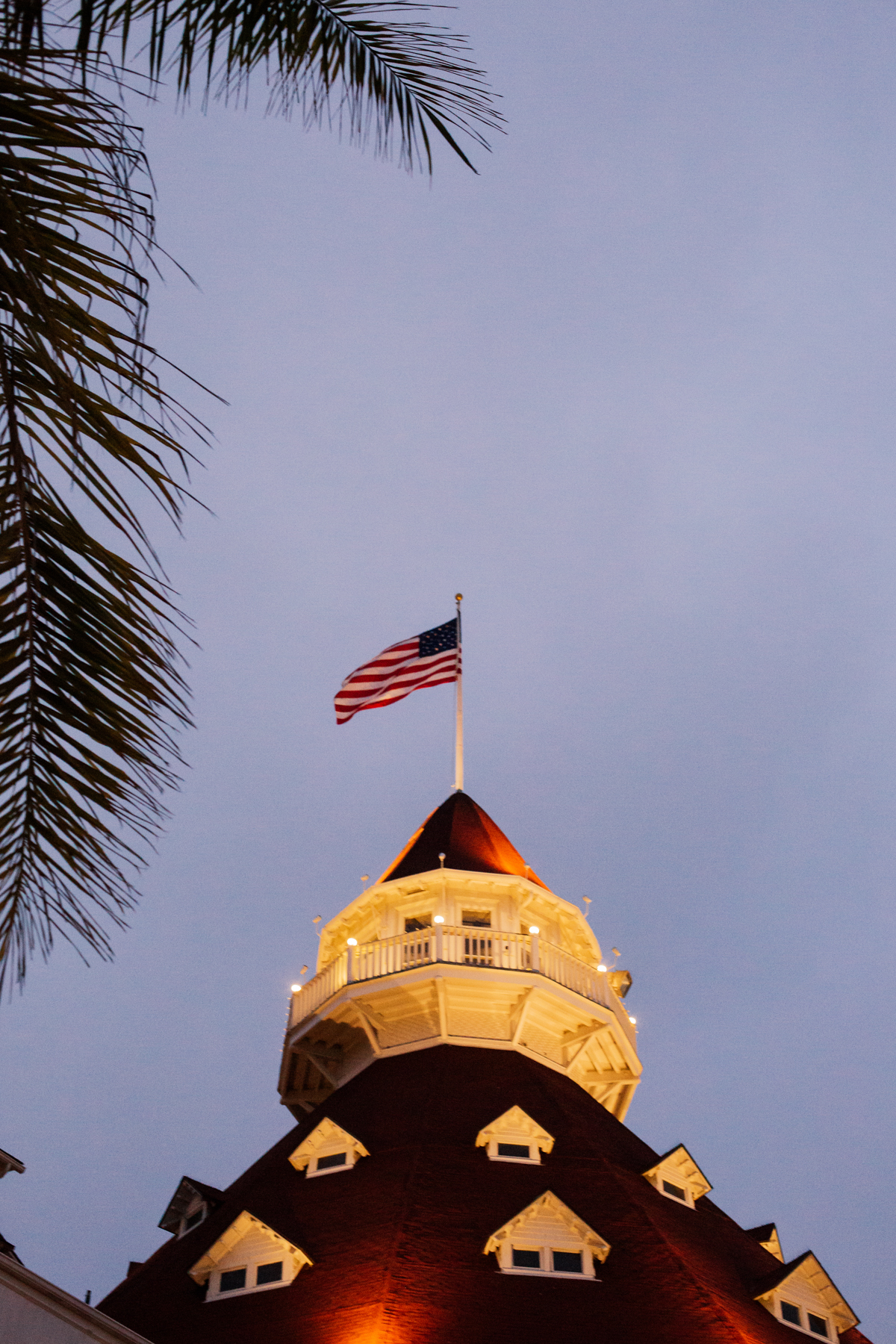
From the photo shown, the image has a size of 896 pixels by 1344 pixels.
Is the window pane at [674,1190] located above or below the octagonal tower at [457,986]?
below

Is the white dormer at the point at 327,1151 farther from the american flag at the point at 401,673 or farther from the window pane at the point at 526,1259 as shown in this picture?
the american flag at the point at 401,673

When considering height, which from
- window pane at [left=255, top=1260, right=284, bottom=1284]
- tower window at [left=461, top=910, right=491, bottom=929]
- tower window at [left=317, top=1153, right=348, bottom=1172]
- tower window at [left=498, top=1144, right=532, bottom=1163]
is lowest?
window pane at [left=255, top=1260, right=284, bottom=1284]

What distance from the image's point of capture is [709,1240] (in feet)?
74.5

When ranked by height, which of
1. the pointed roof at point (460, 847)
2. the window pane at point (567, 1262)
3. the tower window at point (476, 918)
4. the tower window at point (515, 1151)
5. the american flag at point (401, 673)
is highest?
the american flag at point (401, 673)

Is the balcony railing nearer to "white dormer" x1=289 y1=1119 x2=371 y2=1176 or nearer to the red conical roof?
the red conical roof

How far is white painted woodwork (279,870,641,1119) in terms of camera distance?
87.7 ft

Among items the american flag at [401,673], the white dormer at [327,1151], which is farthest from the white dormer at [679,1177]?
the american flag at [401,673]

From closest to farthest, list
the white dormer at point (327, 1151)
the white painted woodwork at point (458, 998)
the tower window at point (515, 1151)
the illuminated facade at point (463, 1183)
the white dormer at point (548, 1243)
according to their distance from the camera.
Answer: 1. the illuminated facade at point (463, 1183)
2. the white dormer at point (548, 1243)
3. the tower window at point (515, 1151)
4. the white dormer at point (327, 1151)
5. the white painted woodwork at point (458, 998)

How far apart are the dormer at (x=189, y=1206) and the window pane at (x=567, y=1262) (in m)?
7.58

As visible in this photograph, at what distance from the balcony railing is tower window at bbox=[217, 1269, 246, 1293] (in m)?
7.40

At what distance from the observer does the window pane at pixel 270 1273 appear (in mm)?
19953

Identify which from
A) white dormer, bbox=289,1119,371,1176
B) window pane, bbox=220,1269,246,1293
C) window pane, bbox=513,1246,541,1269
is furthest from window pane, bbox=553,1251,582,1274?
window pane, bbox=220,1269,246,1293

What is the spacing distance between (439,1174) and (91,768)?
18780mm

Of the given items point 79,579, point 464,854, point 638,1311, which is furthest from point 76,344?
point 464,854
